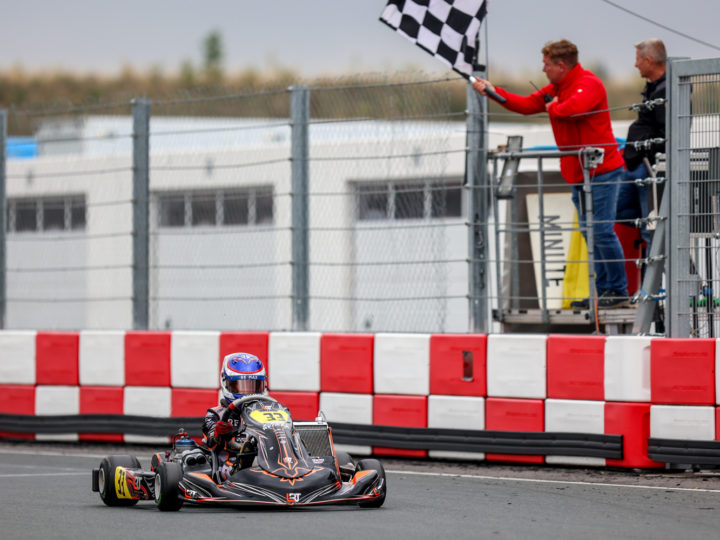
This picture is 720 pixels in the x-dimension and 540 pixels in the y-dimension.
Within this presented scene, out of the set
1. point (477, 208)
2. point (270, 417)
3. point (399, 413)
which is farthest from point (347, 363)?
point (270, 417)

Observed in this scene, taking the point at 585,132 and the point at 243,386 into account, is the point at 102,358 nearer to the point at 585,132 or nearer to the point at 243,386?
the point at 243,386

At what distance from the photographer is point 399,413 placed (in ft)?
30.3

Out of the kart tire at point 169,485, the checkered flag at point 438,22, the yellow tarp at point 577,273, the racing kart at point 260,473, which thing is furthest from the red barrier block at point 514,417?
the kart tire at point 169,485

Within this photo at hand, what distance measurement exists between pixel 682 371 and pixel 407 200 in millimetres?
2584

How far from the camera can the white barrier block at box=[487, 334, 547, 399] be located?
866 cm

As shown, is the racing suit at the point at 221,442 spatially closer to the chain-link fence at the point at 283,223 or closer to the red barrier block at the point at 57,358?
the chain-link fence at the point at 283,223

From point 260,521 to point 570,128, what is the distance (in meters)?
4.37

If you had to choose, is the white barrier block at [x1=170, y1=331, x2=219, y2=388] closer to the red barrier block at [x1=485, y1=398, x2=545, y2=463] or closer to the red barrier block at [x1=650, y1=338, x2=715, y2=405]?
the red barrier block at [x1=485, y1=398, x2=545, y2=463]

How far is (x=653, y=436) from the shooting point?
8.07 m

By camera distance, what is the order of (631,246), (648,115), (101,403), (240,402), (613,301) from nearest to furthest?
(240,402)
(648,115)
(613,301)
(631,246)
(101,403)

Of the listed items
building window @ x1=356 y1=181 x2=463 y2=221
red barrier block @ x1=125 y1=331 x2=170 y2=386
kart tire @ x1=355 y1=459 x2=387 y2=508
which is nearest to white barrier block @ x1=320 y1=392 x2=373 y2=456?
building window @ x1=356 y1=181 x2=463 y2=221

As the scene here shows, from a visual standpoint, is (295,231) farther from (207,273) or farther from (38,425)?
(38,425)

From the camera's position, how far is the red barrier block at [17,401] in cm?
1091

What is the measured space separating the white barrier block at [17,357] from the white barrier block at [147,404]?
3.54ft
